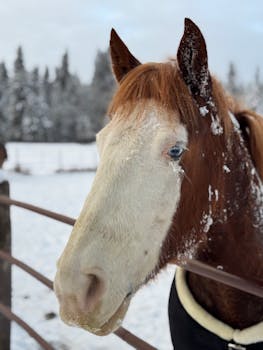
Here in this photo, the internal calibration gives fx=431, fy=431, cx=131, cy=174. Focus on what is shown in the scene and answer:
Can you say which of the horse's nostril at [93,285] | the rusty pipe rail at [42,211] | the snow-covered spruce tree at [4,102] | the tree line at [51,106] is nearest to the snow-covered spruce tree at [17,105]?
the tree line at [51,106]

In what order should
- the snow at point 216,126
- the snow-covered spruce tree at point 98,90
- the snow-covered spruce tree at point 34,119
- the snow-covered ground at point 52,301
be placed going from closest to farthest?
the snow at point 216,126, the snow-covered ground at point 52,301, the snow-covered spruce tree at point 34,119, the snow-covered spruce tree at point 98,90

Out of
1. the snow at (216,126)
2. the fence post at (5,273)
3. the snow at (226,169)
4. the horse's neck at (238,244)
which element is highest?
the snow at (216,126)

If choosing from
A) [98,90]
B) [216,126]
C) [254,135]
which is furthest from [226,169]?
[98,90]

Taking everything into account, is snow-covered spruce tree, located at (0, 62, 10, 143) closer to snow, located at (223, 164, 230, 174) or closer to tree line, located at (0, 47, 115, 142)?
tree line, located at (0, 47, 115, 142)

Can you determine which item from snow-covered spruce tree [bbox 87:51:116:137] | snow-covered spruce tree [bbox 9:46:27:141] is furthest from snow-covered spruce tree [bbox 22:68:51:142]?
snow-covered spruce tree [bbox 87:51:116:137]

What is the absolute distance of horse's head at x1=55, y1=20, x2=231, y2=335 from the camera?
130 cm

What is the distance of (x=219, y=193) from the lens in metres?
1.69

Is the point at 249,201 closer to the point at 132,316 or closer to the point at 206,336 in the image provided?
the point at 206,336

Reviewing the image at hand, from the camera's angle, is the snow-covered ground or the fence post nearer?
the fence post

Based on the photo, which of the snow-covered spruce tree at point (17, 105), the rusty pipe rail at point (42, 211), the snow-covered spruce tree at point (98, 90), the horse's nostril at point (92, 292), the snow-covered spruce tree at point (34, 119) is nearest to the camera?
the horse's nostril at point (92, 292)

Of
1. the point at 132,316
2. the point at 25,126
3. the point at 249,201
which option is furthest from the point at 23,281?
the point at 25,126

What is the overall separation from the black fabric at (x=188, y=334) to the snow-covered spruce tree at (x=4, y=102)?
138 ft

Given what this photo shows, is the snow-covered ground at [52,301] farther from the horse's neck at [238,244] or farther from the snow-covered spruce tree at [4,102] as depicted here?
the snow-covered spruce tree at [4,102]

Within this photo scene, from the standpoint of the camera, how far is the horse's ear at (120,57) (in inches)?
71.2
